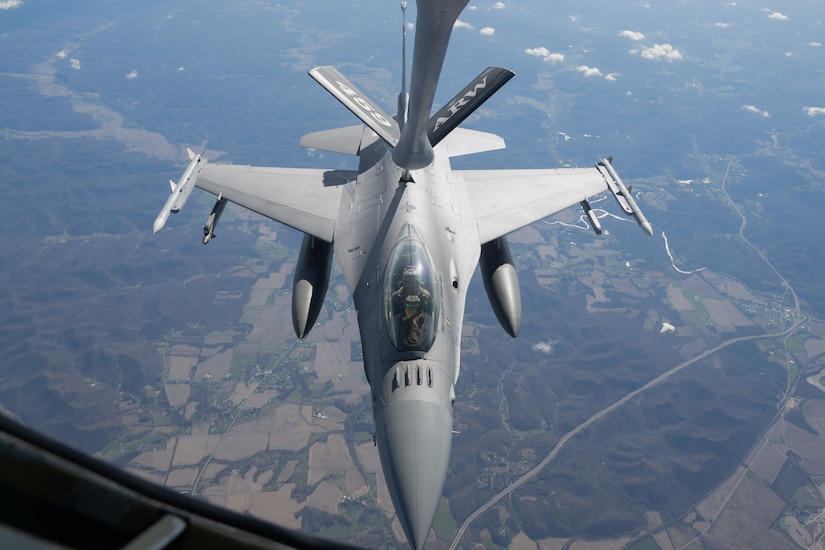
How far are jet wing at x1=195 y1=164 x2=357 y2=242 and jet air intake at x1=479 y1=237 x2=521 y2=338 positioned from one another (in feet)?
20.5

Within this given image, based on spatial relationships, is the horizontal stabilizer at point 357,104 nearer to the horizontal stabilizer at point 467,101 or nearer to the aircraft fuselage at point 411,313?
the aircraft fuselage at point 411,313

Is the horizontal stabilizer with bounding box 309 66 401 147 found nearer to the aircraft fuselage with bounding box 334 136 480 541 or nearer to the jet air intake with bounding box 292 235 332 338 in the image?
the aircraft fuselage with bounding box 334 136 480 541

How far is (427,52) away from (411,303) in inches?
232

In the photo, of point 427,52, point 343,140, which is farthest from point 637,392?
point 427,52

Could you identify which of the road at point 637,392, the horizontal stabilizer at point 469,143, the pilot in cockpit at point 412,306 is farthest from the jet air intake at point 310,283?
the road at point 637,392

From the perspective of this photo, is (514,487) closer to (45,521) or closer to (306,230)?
(306,230)

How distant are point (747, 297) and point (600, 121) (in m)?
101

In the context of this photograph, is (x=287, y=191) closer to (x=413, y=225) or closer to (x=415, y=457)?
(x=413, y=225)

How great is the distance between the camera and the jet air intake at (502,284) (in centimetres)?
1773

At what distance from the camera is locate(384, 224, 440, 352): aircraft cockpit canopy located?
12453mm

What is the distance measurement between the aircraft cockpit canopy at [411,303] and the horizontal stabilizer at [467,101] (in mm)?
5031

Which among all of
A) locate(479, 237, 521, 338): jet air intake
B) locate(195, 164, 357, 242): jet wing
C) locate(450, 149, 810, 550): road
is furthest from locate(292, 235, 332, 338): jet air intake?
locate(450, 149, 810, 550): road

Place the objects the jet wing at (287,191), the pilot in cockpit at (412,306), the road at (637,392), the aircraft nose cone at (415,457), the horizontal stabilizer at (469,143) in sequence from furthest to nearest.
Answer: the road at (637,392)
the horizontal stabilizer at (469,143)
the jet wing at (287,191)
the pilot in cockpit at (412,306)
the aircraft nose cone at (415,457)

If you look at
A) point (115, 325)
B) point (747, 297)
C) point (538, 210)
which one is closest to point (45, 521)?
point (538, 210)
